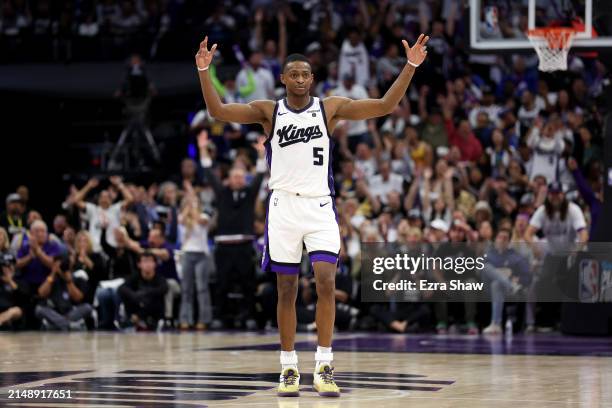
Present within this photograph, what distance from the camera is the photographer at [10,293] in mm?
18938

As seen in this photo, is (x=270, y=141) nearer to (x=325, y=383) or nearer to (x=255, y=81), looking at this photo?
(x=325, y=383)

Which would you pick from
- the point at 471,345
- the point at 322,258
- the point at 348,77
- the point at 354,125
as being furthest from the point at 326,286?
the point at 348,77

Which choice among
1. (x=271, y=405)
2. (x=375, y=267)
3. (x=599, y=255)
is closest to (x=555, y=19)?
(x=599, y=255)

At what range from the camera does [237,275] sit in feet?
62.8

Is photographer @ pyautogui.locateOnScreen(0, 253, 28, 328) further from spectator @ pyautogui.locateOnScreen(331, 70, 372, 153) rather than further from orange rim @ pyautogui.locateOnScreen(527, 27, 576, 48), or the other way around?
orange rim @ pyautogui.locateOnScreen(527, 27, 576, 48)

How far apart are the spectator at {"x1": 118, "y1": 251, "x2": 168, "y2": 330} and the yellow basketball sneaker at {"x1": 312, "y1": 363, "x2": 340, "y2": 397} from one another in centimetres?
980

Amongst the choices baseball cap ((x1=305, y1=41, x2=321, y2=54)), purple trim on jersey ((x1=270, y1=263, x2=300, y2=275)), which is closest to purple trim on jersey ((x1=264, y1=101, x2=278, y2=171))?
purple trim on jersey ((x1=270, y1=263, x2=300, y2=275))

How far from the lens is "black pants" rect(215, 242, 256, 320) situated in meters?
19.1

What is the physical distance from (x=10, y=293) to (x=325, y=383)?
10.9 meters

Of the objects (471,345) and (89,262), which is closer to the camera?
(471,345)

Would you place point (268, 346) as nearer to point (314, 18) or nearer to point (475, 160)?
point (475, 160)

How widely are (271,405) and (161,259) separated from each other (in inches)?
441

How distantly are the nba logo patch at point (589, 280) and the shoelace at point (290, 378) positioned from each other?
310 inches

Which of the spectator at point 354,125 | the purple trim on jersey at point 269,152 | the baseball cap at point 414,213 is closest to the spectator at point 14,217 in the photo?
the spectator at point 354,125
